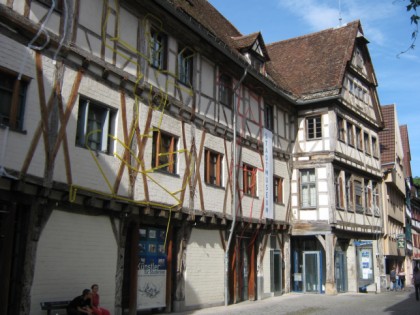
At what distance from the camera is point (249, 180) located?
19.4 metres

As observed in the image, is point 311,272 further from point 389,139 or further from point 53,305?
point 389,139

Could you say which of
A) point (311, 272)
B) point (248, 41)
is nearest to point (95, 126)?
point (248, 41)

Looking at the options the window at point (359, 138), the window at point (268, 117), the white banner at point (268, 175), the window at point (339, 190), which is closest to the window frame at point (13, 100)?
the white banner at point (268, 175)

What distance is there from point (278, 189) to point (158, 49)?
9.62m

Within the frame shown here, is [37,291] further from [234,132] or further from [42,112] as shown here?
[234,132]

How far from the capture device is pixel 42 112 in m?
A: 10.6

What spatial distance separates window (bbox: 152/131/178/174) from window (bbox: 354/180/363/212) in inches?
502

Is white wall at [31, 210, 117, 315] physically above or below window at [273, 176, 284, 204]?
below

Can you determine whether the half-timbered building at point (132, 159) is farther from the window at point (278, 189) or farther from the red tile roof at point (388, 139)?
the red tile roof at point (388, 139)

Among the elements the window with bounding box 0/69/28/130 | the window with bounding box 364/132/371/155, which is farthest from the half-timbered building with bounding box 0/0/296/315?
the window with bounding box 364/132/371/155

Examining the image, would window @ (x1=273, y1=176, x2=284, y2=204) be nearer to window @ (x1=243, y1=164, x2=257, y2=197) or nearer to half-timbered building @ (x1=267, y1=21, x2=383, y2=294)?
half-timbered building @ (x1=267, y1=21, x2=383, y2=294)

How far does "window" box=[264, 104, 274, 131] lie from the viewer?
21.5 meters

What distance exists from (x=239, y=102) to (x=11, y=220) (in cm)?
1102

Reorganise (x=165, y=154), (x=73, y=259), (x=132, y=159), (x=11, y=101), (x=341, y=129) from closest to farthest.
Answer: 1. (x=11, y=101)
2. (x=73, y=259)
3. (x=132, y=159)
4. (x=165, y=154)
5. (x=341, y=129)
